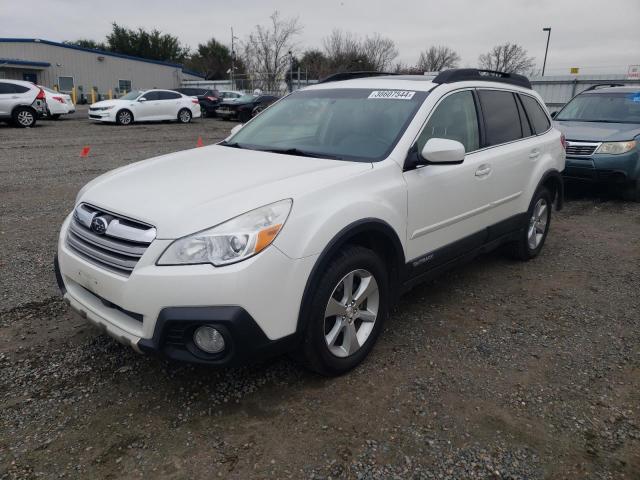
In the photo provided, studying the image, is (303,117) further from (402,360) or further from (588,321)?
(588,321)

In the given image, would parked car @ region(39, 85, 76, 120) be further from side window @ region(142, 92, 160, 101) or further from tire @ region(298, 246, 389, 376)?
tire @ region(298, 246, 389, 376)

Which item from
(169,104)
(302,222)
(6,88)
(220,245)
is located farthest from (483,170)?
(169,104)

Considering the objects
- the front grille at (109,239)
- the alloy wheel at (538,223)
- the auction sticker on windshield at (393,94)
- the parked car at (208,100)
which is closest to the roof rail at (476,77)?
the auction sticker on windshield at (393,94)

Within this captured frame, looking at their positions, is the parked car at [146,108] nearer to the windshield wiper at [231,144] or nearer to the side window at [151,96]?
the side window at [151,96]

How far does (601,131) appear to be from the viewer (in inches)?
312

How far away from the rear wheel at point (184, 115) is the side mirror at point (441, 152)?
20.1 m

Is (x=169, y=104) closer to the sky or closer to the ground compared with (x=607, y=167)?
closer to the sky

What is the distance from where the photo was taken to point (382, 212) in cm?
310

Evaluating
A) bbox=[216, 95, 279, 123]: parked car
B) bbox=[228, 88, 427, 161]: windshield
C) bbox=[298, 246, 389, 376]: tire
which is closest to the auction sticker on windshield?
bbox=[228, 88, 427, 161]: windshield

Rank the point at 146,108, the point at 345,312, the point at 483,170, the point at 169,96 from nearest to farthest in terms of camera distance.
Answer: the point at 345,312 → the point at 483,170 → the point at 146,108 → the point at 169,96

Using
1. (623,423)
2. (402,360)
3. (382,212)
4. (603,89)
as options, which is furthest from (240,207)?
(603,89)

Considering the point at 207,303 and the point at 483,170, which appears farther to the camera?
the point at 483,170

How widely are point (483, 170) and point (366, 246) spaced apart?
142 centimetres

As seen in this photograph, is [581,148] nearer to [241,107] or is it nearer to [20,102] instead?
[20,102]
